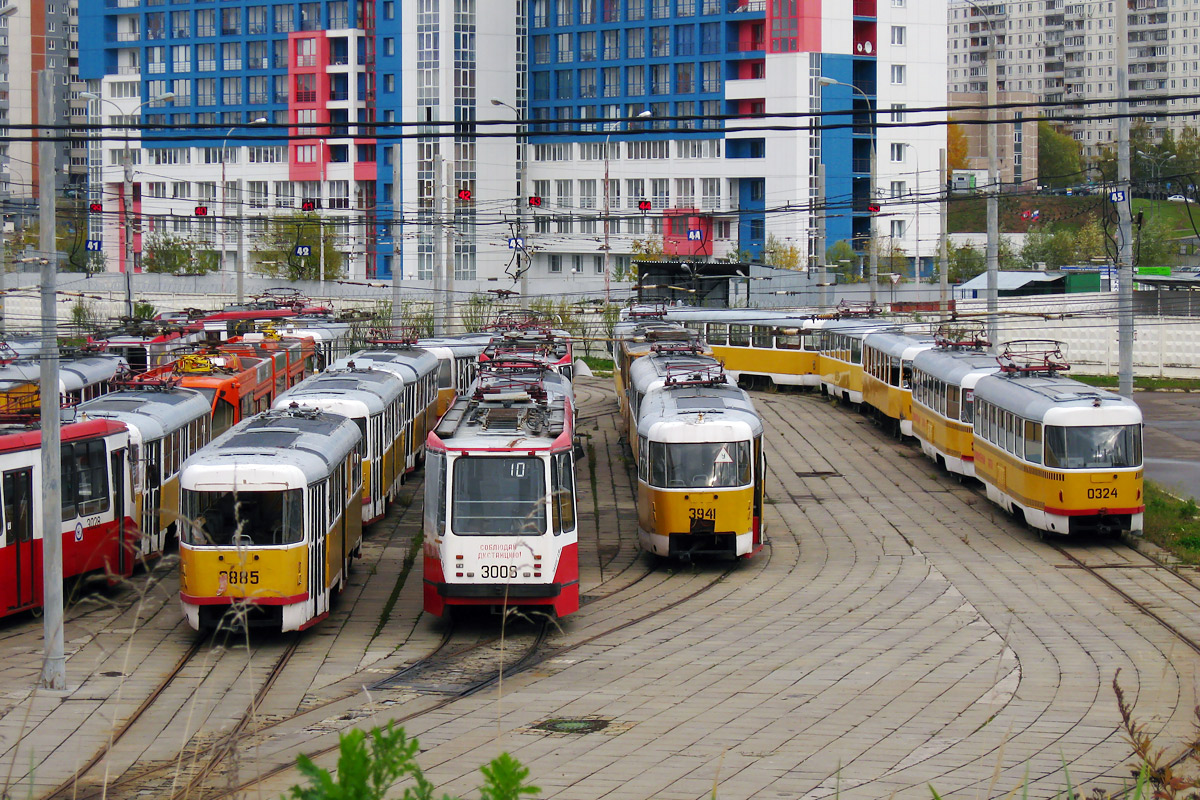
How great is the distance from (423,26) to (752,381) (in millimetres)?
44384

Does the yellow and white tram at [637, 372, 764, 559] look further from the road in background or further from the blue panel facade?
the blue panel facade

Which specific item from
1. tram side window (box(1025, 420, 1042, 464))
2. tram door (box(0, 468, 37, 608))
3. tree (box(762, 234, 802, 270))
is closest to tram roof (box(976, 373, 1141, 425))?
tram side window (box(1025, 420, 1042, 464))

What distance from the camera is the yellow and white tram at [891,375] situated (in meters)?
36.2

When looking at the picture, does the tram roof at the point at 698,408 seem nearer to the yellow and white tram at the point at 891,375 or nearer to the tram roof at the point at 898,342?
the yellow and white tram at the point at 891,375

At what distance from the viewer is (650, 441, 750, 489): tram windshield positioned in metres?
21.4

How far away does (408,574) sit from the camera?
70.3ft

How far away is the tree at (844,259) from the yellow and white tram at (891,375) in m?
35.9

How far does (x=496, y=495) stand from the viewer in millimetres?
16625

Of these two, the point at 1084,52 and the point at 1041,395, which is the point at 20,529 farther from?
the point at 1084,52

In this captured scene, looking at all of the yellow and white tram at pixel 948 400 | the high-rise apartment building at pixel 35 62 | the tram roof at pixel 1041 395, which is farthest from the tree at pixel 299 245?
the tram roof at pixel 1041 395

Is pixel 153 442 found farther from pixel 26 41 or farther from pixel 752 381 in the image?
pixel 26 41

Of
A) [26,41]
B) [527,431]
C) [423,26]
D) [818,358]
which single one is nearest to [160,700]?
[527,431]

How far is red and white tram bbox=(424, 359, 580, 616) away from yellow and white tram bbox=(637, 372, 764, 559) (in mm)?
4542

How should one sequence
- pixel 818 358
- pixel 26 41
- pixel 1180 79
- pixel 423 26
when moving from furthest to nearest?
pixel 1180 79 < pixel 26 41 < pixel 423 26 < pixel 818 358
